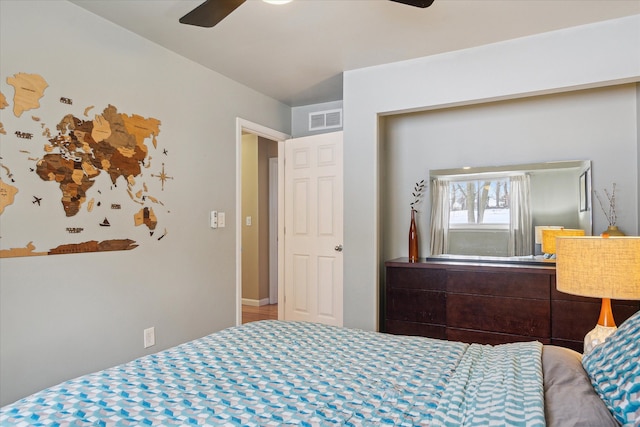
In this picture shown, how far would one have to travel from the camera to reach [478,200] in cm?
338

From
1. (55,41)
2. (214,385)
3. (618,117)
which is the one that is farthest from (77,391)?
(618,117)

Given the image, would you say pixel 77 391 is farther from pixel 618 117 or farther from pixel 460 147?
pixel 618 117

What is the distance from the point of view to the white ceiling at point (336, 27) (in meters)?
2.36

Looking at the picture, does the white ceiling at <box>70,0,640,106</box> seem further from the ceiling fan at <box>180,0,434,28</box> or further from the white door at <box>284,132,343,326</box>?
the white door at <box>284,132,343,326</box>

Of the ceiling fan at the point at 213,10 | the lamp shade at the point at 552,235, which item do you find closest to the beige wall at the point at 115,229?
the ceiling fan at the point at 213,10

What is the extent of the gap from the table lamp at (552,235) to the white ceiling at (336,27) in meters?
1.40

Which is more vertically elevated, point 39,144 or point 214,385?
point 39,144

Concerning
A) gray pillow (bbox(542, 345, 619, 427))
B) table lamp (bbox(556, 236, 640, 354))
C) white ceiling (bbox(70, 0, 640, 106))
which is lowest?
gray pillow (bbox(542, 345, 619, 427))

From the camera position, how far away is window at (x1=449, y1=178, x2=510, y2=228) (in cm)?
330

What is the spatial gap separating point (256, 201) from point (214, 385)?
4331 millimetres

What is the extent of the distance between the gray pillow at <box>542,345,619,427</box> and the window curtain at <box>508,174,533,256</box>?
200cm

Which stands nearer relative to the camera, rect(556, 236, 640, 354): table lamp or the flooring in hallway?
rect(556, 236, 640, 354): table lamp

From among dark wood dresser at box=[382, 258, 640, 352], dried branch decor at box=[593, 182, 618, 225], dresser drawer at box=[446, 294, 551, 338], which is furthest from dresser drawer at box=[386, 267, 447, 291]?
dried branch decor at box=[593, 182, 618, 225]

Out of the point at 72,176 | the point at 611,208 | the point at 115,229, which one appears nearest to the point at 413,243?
the point at 611,208
